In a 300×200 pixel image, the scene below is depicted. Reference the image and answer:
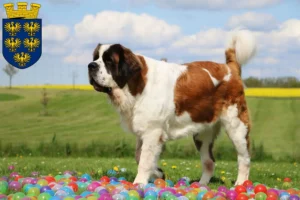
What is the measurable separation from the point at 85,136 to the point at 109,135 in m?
0.82

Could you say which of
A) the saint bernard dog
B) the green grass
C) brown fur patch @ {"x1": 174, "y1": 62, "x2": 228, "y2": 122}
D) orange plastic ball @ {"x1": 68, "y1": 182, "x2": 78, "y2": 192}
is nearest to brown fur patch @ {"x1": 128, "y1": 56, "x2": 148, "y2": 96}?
the saint bernard dog

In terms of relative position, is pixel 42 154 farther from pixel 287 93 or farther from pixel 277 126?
pixel 287 93

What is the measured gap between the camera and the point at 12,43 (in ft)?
39.2

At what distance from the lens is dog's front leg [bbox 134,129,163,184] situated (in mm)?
6770

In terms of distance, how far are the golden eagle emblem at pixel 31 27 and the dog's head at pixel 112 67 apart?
17.9 feet

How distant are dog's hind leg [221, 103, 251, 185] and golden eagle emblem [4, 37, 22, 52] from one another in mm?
6407

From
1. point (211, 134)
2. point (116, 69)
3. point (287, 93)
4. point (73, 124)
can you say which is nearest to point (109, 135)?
point (73, 124)

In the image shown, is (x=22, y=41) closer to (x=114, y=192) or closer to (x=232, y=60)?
(x=232, y=60)

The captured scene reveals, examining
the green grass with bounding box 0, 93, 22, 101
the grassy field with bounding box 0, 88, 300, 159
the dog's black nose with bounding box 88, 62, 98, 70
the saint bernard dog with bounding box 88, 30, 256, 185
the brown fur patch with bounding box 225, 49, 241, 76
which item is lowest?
the grassy field with bounding box 0, 88, 300, 159

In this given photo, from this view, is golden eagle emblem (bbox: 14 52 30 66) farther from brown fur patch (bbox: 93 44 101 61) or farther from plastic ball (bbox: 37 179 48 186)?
plastic ball (bbox: 37 179 48 186)

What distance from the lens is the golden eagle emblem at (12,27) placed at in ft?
38.8

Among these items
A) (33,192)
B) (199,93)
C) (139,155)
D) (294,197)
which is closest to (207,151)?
(199,93)

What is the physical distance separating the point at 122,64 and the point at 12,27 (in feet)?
20.0

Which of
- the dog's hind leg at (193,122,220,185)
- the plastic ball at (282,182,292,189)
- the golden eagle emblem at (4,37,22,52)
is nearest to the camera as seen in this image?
the dog's hind leg at (193,122,220,185)
